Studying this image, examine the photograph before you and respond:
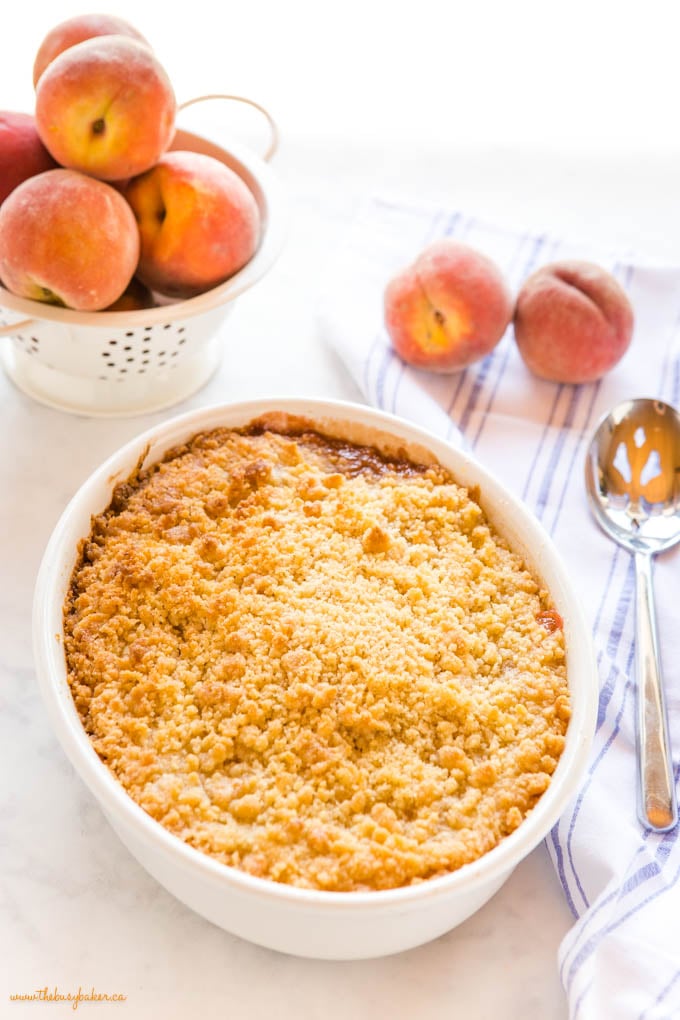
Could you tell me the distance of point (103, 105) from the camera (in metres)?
1.08

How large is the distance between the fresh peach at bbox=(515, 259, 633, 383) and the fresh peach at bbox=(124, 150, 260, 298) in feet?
1.27

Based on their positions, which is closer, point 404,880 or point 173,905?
point 404,880

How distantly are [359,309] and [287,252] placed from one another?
0.65 feet

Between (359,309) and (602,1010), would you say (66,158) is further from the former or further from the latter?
(602,1010)

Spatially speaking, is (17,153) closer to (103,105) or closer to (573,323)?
(103,105)

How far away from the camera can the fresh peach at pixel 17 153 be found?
3.69 ft

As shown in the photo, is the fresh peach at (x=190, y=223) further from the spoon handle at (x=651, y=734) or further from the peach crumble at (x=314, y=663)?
the spoon handle at (x=651, y=734)

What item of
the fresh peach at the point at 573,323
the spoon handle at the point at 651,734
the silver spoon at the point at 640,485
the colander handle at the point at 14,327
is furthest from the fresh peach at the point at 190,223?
the spoon handle at the point at 651,734

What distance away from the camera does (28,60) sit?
180cm

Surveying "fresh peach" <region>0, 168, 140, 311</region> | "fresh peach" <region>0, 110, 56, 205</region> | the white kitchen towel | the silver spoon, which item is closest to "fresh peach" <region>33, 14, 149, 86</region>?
"fresh peach" <region>0, 110, 56, 205</region>

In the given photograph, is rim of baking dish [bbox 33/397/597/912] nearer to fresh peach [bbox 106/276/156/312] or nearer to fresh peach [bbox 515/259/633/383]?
fresh peach [bbox 106/276/156/312]

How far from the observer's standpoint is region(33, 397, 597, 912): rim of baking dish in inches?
29.6

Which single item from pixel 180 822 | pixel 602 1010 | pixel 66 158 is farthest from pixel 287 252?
pixel 602 1010

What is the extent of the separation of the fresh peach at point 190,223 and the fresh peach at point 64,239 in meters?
0.06
